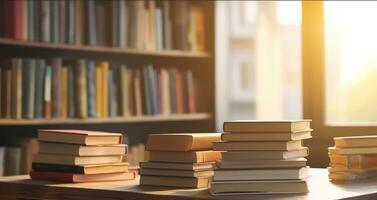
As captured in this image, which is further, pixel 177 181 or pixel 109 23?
pixel 109 23

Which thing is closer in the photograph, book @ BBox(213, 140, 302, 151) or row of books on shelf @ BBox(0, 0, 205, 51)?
book @ BBox(213, 140, 302, 151)

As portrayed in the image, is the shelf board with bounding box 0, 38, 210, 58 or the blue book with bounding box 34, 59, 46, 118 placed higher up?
the shelf board with bounding box 0, 38, 210, 58

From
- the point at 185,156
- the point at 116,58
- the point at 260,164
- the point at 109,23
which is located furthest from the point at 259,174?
the point at 116,58

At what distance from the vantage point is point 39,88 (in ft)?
11.6

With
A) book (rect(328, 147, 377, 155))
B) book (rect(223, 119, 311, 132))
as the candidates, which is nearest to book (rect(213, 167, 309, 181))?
book (rect(223, 119, 311, 132))

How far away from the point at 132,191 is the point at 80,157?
0.32 metres

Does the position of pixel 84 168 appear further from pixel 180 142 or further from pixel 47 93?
pixel 47 93

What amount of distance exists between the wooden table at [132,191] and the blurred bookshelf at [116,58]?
1.30 meters

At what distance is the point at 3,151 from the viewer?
136 inches

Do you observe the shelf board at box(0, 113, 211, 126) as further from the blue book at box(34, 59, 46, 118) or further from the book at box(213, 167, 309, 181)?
the book at box(213, 167, 309, 181)

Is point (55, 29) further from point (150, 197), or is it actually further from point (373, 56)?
point (150, 197)

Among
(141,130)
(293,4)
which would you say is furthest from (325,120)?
(141,130)

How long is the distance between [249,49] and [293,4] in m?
0.40

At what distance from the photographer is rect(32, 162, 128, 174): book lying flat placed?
2148 mm
